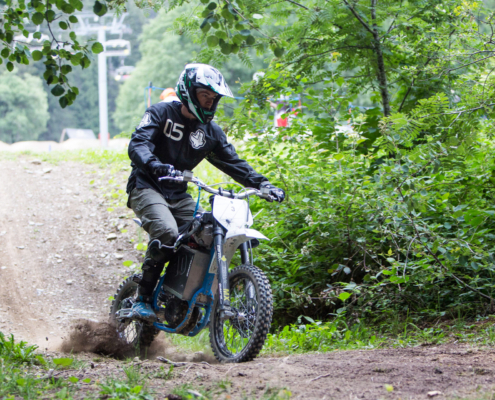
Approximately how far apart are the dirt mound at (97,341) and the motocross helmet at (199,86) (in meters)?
2.37

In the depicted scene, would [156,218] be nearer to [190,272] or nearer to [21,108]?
[190,272]

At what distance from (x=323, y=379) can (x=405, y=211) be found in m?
2.19

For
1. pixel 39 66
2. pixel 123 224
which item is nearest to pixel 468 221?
pixel 123 224

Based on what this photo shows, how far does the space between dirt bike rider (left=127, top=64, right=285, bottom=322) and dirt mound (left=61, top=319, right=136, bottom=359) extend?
68 centimetres

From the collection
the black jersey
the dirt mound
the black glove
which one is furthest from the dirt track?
the black jersey

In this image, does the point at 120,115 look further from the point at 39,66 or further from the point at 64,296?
the point at 64,296

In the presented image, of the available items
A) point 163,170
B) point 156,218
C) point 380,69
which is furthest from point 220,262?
point 380,69

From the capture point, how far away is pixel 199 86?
460 centimetres

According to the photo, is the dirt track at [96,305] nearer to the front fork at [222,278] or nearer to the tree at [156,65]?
the front fork at [222,278]

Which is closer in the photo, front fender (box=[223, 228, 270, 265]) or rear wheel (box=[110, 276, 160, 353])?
front fender (box=[223, 228, 270, 265])

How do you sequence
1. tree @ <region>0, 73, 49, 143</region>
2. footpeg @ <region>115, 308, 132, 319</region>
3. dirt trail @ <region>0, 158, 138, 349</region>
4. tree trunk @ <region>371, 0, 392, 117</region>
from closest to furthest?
footpeg @ <region>115, 308, 132, 319</region>
tree trunk @ <region>371, 0, 392, 117</region>
dirt trail @ <region>0, 158, 138, 349</region>
tree @ <region>0, 73, 49, 143</region>

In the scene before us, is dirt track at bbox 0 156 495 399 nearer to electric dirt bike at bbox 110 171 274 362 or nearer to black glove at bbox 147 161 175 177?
electric dirt bike at bbox 110 171 274 362

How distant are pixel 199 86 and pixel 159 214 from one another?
3.81 ft

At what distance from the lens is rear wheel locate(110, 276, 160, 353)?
17.3 feet
